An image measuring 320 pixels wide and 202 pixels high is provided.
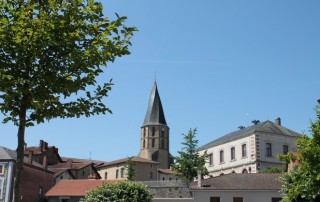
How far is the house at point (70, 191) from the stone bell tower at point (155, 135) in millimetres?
52386

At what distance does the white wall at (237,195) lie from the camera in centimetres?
3559

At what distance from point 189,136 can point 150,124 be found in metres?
61.4

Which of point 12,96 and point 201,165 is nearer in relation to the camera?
point 12,96

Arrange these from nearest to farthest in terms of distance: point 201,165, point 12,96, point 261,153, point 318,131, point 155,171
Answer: point 12,96 < point 318,131 < point 201,165 < point 261,153 < point 155,171

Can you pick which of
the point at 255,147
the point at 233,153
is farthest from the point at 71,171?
the point at 255,147

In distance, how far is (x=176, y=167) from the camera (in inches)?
1769

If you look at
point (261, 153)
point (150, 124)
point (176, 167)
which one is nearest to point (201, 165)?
point (176, 167)

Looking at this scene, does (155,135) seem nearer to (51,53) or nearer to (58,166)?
(58,166)

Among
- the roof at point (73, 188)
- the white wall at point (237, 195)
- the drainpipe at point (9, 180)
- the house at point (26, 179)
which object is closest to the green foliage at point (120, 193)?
the white wall at point (237, 195)

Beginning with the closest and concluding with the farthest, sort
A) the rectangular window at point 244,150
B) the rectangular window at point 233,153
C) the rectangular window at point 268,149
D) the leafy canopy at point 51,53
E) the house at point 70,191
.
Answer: the leafy canopy at point 51,53 < the house at point 70,191 < the rectangular window at point 268,149 < the rectangular window at point 244,150 < the rectangular window at point 233,153

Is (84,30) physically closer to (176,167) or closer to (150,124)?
Result: (176,167)

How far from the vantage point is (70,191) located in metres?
49.6

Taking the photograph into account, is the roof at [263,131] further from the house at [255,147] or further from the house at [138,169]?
the house at [138,169]

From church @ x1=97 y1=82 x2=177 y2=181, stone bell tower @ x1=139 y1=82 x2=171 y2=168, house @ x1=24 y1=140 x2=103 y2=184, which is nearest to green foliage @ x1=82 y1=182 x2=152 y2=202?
house @ x1=24 y1=140 x2=103 y2=184
